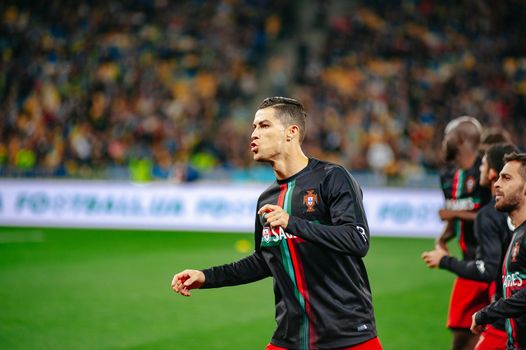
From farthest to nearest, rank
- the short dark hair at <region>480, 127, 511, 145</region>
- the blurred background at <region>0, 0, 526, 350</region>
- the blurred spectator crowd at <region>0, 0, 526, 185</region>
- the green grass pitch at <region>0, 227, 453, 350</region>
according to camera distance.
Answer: the blurred spectator crowd at <region>0, 0, 526, 185</region>, the blurred background at <region>0, 0, 526, 350</region>, the green grass pitch at <region>0, 227, 453, 350</region>, the short dark hair at <region>480, 127, 511, 145</region>

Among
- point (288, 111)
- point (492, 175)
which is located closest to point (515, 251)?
point (492, 175)

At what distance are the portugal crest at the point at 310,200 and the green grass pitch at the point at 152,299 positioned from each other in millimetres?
3930

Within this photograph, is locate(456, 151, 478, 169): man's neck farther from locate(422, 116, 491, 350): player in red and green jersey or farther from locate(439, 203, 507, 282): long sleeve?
locate(439, 203, 507, 282): long sleeve

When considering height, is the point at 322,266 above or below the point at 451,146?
below

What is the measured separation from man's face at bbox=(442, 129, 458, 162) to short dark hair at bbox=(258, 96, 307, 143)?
238 centimetres

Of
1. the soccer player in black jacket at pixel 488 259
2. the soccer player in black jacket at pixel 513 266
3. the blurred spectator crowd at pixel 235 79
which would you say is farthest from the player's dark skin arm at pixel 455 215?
the blurred spectator crowd at pixel 235 79

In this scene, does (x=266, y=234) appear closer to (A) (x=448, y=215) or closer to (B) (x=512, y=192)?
(B) (x=512, y=192)

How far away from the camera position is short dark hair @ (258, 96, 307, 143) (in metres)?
4.29

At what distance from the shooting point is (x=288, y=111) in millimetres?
4305

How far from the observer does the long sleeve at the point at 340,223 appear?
3811mm

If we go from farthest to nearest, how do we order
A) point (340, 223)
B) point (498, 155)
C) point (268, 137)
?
point (498, 155) → point (268, 137) → point (340, 223)

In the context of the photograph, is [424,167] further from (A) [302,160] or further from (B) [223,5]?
(A) [302,160]

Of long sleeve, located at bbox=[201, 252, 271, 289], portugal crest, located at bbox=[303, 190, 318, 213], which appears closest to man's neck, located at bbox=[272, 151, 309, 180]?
portugal crest, located at bbox=[303, 190, 318, 213]

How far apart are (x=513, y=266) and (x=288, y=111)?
153 centimetres
